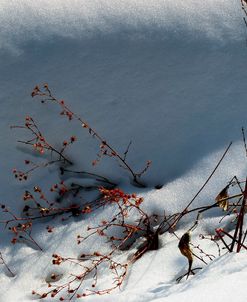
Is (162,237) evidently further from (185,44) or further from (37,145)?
(185,44)

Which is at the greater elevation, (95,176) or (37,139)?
(37,139)

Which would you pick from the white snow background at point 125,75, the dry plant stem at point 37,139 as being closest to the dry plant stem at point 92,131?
the white snow background at point 125,75

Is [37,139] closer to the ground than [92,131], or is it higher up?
higher up

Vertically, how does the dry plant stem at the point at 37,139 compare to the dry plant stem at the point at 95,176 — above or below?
above

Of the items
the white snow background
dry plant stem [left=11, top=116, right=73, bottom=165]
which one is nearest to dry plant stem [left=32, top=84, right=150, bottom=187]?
the white snow background

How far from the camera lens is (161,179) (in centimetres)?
280

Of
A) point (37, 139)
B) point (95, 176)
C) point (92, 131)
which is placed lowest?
point (95, 176)

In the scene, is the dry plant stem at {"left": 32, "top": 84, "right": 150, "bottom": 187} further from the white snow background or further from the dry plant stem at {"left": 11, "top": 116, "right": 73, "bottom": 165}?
the dry plant stem at {"left": 11, "top": 116, "right": 73, "bottom": 165}

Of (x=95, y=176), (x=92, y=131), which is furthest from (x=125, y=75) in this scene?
(x=95, y=176)

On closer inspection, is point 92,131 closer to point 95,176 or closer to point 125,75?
point 95,176

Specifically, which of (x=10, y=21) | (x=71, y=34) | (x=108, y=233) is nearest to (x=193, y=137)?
(x=108, y=233)

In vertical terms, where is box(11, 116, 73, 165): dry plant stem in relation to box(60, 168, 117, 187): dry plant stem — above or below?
above

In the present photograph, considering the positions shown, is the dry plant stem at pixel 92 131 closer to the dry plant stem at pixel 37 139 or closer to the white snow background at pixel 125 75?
the white snow background at pixel 125 75

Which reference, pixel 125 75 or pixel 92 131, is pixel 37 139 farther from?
pixel 125 75
